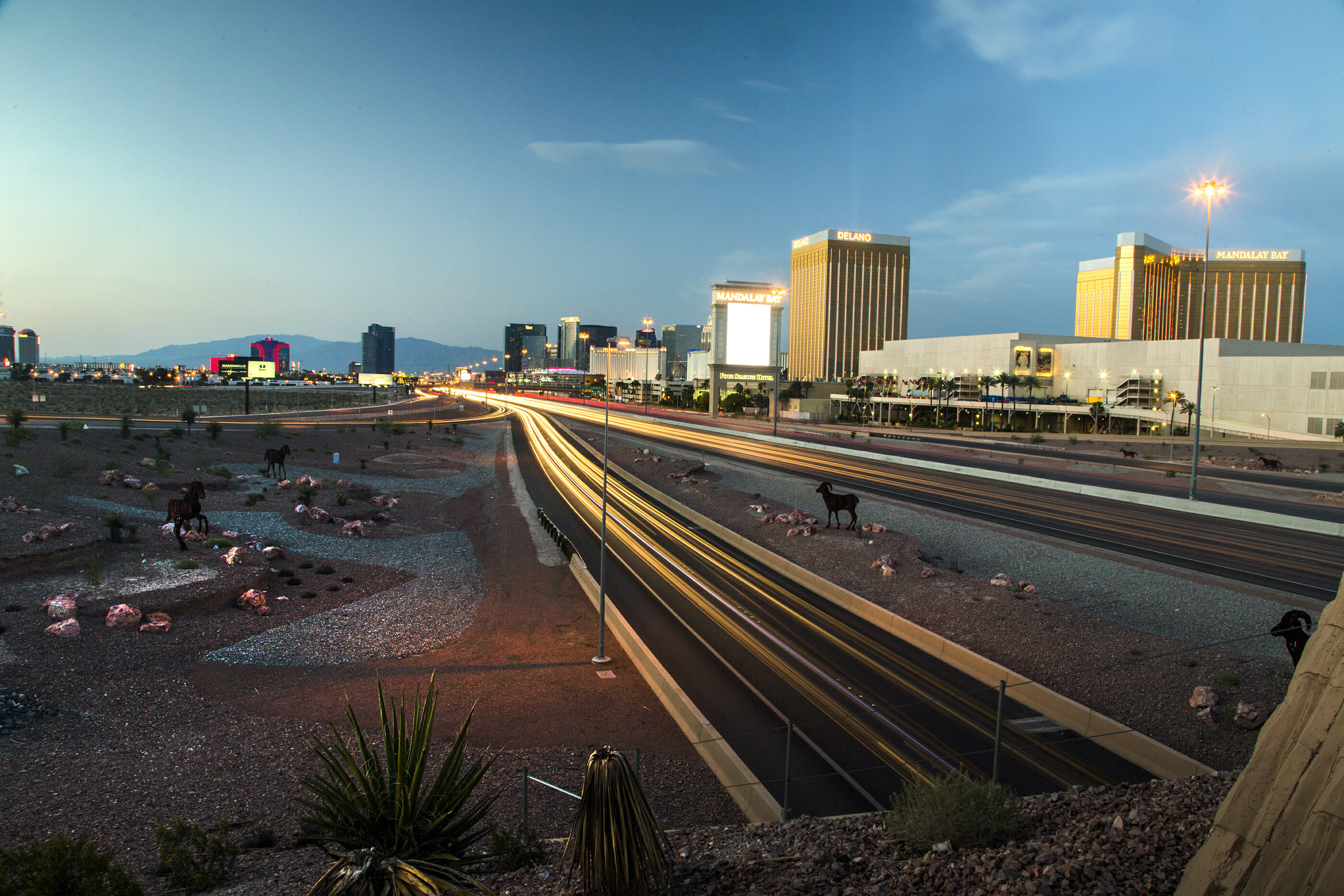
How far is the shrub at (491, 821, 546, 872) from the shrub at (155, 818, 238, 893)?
11.8ft

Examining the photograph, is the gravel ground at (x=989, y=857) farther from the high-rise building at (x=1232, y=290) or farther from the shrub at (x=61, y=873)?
the high-rise building at (x=1232, y=290)

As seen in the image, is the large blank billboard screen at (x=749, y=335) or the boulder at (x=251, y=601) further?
the large blank billboard screen at (x=749, y=335)

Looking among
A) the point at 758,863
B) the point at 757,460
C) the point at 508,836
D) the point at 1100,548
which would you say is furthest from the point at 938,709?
the point at 757,460

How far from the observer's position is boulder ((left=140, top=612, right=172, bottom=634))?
18156 millimetres

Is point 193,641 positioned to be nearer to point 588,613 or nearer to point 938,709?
point 588,613

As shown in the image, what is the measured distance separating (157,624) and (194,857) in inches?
467

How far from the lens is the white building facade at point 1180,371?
69438mm

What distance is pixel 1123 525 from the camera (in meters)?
31.2

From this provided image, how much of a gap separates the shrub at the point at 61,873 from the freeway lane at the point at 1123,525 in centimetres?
2910

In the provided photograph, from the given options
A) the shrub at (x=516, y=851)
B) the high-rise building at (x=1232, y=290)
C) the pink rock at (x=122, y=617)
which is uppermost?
the high-rise building at (x=1232, y=290)

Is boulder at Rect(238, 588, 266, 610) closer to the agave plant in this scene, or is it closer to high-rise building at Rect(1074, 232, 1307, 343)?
the agave plant

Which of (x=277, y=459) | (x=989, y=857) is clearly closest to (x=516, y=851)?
(x=989, y=857)

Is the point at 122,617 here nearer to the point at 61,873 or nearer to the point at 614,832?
the point at 61,873

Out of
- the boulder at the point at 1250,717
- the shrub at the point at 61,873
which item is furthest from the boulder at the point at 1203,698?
the shrub at the point at 61,873
